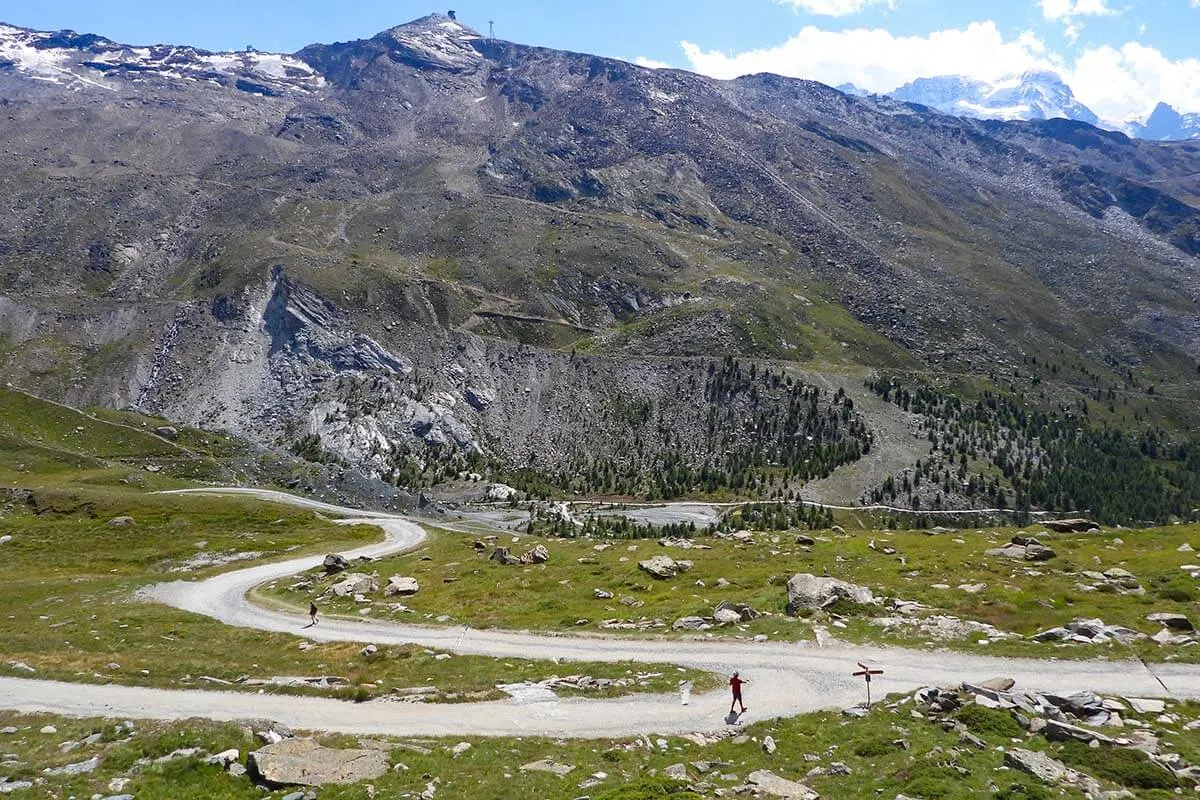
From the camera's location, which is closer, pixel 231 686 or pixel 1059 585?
pixel 231 686

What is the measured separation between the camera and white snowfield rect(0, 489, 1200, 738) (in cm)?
2595

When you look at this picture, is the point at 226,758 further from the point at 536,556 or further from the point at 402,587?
the point at 536,556

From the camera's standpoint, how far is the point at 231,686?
3047 cm

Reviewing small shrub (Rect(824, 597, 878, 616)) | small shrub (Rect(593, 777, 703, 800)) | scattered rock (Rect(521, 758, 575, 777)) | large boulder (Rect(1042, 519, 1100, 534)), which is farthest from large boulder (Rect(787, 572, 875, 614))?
large boulder (Rect(1042, 519, 1100, 534))

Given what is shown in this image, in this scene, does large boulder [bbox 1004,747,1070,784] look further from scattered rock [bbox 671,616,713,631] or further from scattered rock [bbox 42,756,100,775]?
scattered rock [bbox 42,756,100,775]

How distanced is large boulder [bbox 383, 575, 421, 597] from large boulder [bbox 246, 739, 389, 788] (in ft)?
94.3

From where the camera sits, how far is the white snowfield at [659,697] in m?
26.0

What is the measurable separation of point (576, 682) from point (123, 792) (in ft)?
56.9

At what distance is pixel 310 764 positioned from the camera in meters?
20.8

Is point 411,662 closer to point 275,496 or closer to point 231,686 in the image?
point 231,686

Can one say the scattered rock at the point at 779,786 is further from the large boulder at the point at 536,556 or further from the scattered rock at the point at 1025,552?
the large boulder at the point at 536,556

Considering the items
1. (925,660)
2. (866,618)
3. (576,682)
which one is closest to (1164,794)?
(925,660)

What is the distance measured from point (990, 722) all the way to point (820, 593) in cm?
1673

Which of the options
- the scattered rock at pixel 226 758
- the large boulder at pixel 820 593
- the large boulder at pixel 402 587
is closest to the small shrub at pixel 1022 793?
the large boulder at pixel 820 593
